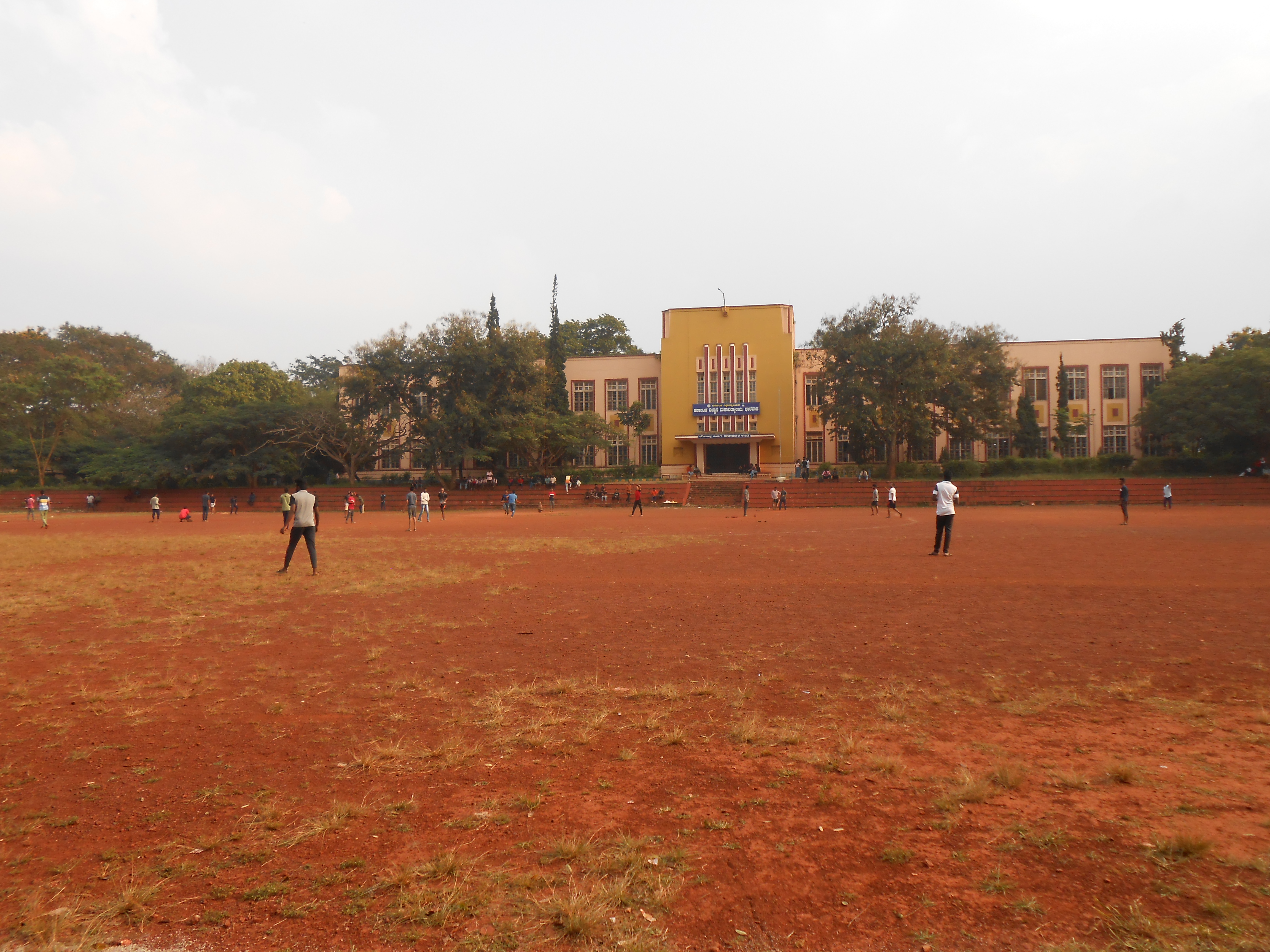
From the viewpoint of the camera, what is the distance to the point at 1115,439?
5538cm

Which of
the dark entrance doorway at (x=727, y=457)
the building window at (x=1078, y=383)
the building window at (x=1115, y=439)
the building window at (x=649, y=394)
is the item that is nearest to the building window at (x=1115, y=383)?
the building window at (x=1078, y=383)

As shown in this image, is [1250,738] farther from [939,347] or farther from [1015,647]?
[939,347]

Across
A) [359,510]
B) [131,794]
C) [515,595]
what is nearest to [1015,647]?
[515,595]

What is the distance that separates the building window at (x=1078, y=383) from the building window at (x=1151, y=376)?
3732 millimetres

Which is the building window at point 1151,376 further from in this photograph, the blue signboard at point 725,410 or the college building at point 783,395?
the blue signboard at point 725,410

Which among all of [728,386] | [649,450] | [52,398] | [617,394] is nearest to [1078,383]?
[728,386]

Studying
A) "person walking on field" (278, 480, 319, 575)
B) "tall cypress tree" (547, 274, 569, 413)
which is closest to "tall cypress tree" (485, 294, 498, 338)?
"tall cypress tree" (547, 274, 569, 413)

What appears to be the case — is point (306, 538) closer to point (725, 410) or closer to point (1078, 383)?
point (725, 410)

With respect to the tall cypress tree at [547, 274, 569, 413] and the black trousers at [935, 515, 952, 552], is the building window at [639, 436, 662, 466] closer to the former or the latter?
the tall cypress tree at [547, 274, 569, 413]

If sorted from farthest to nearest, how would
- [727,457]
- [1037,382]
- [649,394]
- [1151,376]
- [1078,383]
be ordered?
[649,394] < [727,457] < [1037,382] < [1078,383] < [1151,376]

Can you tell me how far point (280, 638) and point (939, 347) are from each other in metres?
44.4

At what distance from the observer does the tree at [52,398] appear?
50469 millimetres

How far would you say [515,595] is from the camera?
1030 centimetres

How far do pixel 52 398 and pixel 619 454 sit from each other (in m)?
41.3
